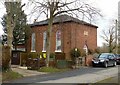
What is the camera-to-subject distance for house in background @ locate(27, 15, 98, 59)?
140ft

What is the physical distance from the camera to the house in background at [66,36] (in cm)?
4281

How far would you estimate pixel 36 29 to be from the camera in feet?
166

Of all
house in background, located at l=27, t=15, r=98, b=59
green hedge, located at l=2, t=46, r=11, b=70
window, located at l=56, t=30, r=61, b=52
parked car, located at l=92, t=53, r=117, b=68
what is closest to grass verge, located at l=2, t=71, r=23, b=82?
green hedge, located at l=2, t=46, r=11, b=70

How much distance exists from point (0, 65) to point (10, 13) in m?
4.55

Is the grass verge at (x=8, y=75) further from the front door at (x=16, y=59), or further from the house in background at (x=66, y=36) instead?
the house in background at (x=66, y=36)

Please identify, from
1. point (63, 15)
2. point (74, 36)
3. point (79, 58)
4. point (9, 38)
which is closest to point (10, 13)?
point (9, 38)

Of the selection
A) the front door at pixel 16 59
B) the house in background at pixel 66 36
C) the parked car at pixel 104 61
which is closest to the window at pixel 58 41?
the house in background at pixel 66 36

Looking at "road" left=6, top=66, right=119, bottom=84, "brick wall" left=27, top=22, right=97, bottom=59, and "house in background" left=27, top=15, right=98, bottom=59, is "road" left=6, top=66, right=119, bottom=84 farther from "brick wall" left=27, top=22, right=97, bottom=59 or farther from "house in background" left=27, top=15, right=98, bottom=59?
"brick wall" left=27, top=22, right=97, bottom=59

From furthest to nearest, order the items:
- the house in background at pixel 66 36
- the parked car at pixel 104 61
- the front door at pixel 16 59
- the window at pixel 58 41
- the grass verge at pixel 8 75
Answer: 1. the window at pixel 58 41
2. the house in background at pixel 66 36
3. the front door at pixel 16 59
4. the parked car at pixel 104 61
5. the grass verge at pixel 8 75

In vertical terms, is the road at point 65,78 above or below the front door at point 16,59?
below

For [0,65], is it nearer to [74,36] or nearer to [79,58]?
[79,58]

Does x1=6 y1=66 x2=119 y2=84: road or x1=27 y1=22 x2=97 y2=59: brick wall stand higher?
x1=27 y1=22 x2=97 y2=59: brick wall

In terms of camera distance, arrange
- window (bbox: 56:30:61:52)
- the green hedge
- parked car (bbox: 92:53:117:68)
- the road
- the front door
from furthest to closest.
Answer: window (bbox: 56:30:61:52) < the front door < parked car (bbox: 92:53:117:68) < the green hedge < the road

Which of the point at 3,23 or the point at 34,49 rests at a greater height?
the point at 3,23
